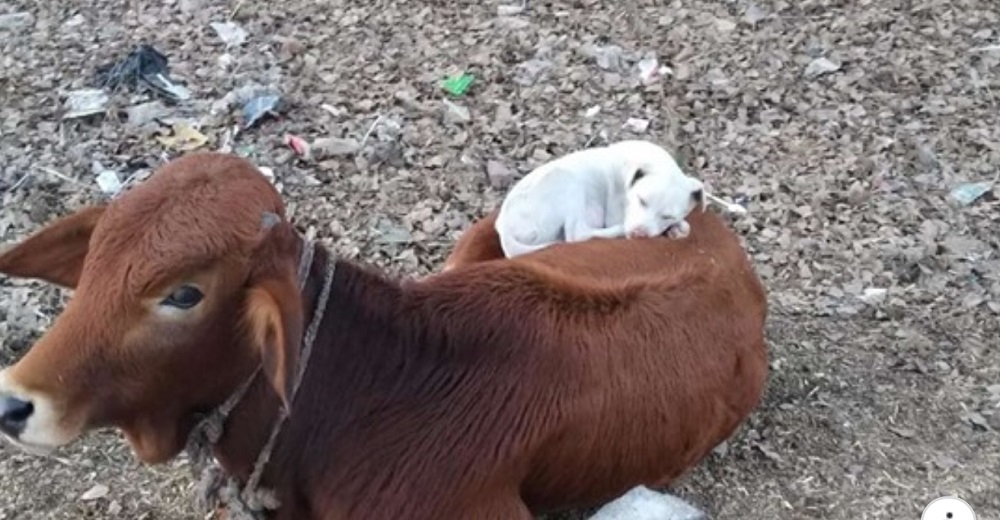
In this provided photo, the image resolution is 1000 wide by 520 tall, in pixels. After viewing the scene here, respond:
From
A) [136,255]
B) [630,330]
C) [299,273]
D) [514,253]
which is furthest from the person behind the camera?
[514,253]

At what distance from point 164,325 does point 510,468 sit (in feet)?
3.41

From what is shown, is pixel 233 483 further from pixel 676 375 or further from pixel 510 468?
pixel 676 375

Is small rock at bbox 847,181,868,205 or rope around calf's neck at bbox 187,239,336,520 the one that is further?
small rock at bbox 847,181,868,205

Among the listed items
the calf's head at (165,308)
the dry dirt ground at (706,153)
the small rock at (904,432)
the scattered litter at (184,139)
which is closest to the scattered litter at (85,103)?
the dry dirt ground at (706,153)

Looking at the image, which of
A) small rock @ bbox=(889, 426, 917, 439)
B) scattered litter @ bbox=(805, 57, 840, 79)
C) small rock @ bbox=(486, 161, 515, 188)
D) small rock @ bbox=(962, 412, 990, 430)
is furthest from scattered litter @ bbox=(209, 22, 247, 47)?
small rock @ bbox=(962, 412, 990, 430)

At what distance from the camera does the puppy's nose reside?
2941mm

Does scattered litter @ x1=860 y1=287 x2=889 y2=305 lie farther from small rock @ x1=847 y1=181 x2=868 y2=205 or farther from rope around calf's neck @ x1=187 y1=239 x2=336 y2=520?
rope around calf's neck @ x1=187 y1=239 x2=336 y2=520

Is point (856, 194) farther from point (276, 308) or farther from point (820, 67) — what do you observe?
point (276, 308)

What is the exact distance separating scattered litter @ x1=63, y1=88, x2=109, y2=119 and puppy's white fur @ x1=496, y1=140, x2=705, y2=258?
80.0 inches

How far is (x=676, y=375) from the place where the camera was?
3926 millimetres

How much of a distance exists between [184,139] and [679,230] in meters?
2.28

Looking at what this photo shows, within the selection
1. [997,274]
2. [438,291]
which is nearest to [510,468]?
[438,291]

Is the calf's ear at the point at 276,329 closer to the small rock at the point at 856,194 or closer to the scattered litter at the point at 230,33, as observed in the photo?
the small rock at the point at 856,194

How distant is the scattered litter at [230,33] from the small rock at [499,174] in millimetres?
1346
